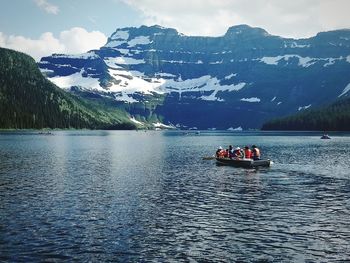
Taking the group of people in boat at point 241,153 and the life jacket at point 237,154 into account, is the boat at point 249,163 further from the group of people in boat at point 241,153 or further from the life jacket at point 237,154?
the life jacket at point 237,154

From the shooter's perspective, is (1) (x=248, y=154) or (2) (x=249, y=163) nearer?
(2) (x=249, y=163)

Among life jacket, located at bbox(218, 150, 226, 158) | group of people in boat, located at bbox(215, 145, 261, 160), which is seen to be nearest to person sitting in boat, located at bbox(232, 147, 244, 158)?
group of people in boat, located at bbox(215, 145, 261, 160)

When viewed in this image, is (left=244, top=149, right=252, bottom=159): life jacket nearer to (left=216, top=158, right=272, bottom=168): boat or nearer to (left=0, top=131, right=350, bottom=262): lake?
(left=216, top=158, right=272, bottom=168): boat

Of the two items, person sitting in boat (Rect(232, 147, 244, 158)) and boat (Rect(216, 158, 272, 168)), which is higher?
person sitting in boat (Rect(232, 147, 244, 158))

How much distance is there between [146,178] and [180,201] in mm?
22926

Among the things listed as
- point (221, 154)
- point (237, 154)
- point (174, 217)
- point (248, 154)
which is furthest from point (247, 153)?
point (174, 217)

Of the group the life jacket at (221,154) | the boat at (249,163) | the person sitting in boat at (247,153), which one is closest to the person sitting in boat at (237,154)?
the boat at (249,163)

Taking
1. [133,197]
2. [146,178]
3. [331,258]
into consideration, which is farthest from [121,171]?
[331,258]

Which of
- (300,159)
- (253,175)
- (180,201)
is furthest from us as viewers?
(300,159)

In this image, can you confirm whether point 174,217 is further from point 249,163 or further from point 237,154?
point 237,154

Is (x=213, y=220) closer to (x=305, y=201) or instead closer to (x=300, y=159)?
(x=305, y=201)

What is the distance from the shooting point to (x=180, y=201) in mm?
54062

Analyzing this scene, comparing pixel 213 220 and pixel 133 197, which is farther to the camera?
pixel 133 197

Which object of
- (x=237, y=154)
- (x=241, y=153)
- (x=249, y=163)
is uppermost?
(x=241, y=153)
